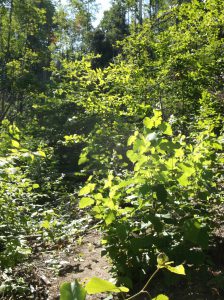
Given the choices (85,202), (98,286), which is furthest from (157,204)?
(98,286)

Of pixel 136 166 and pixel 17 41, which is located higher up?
pixel 17 41

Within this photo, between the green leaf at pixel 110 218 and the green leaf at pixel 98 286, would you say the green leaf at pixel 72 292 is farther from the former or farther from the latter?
the green leaf at pixel 110 218

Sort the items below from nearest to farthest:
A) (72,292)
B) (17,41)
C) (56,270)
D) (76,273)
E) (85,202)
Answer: (72,292)
(85,202)
(56,270)
(76,273)
(17,41)

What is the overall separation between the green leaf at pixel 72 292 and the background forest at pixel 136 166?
4.74ft

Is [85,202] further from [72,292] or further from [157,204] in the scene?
[72,292]

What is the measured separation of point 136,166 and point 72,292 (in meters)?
1.88

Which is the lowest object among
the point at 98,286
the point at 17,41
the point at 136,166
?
the point at 98,286

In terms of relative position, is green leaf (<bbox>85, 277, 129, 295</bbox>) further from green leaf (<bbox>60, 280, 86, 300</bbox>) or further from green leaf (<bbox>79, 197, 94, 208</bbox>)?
green leaf (<bbox>79, 197, 94, 208</bbox>)

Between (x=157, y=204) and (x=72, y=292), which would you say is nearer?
(x=72, y=292)

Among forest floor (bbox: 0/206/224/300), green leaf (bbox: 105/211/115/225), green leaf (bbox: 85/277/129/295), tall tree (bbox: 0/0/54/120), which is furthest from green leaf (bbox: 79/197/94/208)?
tall tree (bbox: 0/0/54/120)

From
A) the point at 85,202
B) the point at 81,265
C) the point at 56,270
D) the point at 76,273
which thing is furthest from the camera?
the point at 81,265

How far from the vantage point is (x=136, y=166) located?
2.40 m

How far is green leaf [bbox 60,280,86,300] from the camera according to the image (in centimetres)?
53

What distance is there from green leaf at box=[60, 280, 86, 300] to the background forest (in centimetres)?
145
